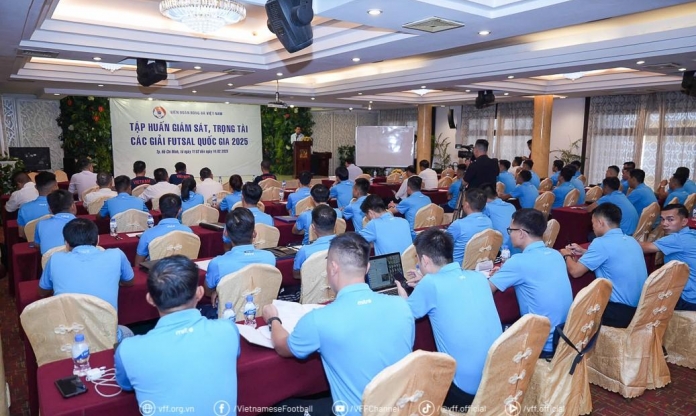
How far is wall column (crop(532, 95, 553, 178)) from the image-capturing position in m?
11.9

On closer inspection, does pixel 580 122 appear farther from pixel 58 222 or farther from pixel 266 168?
pixel 58 222

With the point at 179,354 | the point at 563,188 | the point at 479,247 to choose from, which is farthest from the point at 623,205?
the point at 179,354

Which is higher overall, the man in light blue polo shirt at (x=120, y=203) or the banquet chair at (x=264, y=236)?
the man in light blue polo shirt at (x=120, y=203)

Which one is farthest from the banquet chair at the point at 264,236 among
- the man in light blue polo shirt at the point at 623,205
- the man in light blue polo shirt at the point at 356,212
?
the man in light blue polo shirt at the point at 623,205

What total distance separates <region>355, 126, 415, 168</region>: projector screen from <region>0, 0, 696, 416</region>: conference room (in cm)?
6

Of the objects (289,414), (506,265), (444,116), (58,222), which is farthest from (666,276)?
(444,116)

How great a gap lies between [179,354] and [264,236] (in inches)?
126

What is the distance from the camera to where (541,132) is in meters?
12.0

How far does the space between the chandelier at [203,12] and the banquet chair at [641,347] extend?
409 cm

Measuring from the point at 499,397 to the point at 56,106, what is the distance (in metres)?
14.1

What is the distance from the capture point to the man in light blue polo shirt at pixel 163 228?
159 inches

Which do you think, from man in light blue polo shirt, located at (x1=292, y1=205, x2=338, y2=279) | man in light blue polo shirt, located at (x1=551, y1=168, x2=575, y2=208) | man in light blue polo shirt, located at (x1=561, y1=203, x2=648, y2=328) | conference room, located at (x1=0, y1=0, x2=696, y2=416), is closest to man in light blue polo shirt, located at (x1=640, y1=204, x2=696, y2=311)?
conference room, located at (x1=0, y1=0, x2=696, y2=416)

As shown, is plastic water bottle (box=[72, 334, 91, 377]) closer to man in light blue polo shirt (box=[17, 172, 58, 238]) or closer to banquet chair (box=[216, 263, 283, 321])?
banquet chair (box=[216, 263, 283, 321])

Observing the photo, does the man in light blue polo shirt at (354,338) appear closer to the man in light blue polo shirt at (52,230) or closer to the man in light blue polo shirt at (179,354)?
the man in light blue polo shirt at (179,354)
